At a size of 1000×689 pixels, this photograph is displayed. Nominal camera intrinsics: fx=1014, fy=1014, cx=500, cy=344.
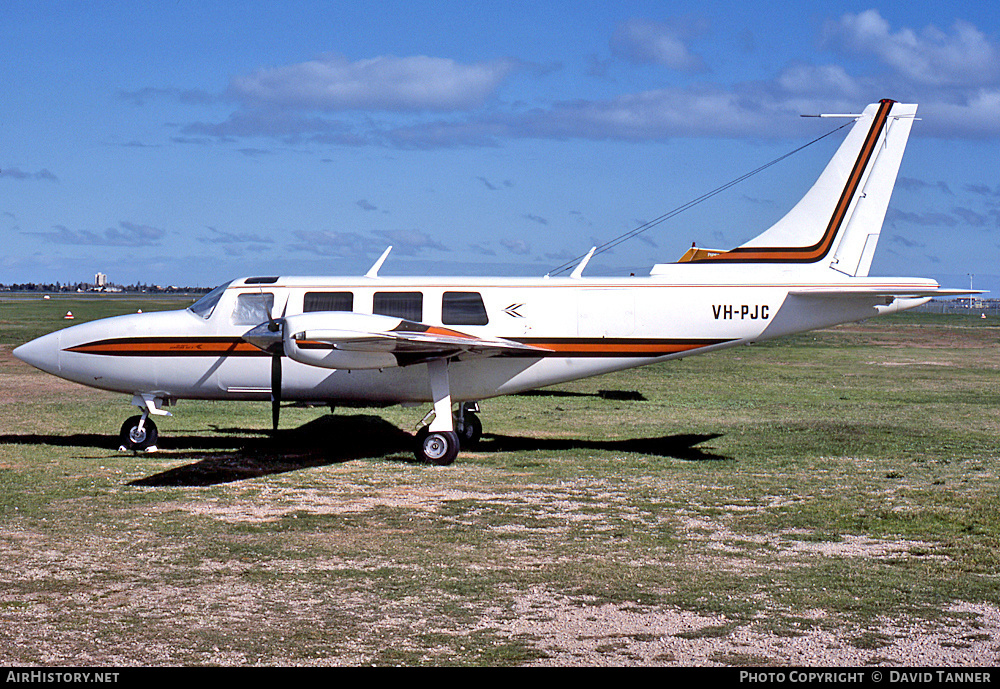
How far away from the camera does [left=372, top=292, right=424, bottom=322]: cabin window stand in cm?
1831

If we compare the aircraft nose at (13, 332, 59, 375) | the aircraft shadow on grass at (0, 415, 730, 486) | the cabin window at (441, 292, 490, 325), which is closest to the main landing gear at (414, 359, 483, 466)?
the aircraft shadow on grass at (0, 415, 730, 486)

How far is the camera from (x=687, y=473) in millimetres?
16500

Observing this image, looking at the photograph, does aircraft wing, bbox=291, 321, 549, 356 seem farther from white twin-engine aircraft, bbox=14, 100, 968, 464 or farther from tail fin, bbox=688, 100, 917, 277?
tail fin, bbox=688, 100, 917, 277

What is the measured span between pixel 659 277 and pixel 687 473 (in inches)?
147

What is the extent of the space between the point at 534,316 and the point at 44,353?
9.15m

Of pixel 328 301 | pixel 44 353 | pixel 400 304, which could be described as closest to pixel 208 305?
pixel 328 301

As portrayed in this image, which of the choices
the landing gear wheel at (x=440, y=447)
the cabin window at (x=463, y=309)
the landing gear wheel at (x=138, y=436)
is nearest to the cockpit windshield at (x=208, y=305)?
the landing gear wheel at (x=138, y=436)

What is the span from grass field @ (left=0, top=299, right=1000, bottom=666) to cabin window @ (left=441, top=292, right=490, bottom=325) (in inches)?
100

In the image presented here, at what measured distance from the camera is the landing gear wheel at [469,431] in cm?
1983

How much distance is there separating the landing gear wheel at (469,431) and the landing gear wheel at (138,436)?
19.0 feet

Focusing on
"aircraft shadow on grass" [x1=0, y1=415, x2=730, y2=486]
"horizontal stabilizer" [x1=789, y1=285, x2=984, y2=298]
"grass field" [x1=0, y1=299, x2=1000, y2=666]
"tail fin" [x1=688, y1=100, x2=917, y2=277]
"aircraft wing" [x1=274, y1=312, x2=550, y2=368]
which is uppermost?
"tail fin" [x1=688, y1=100, x2=917, y2=277]

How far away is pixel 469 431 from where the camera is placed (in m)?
19.9

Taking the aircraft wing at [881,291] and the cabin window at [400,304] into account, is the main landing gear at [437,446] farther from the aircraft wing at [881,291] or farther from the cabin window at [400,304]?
the aircraft wing at [881,291]
